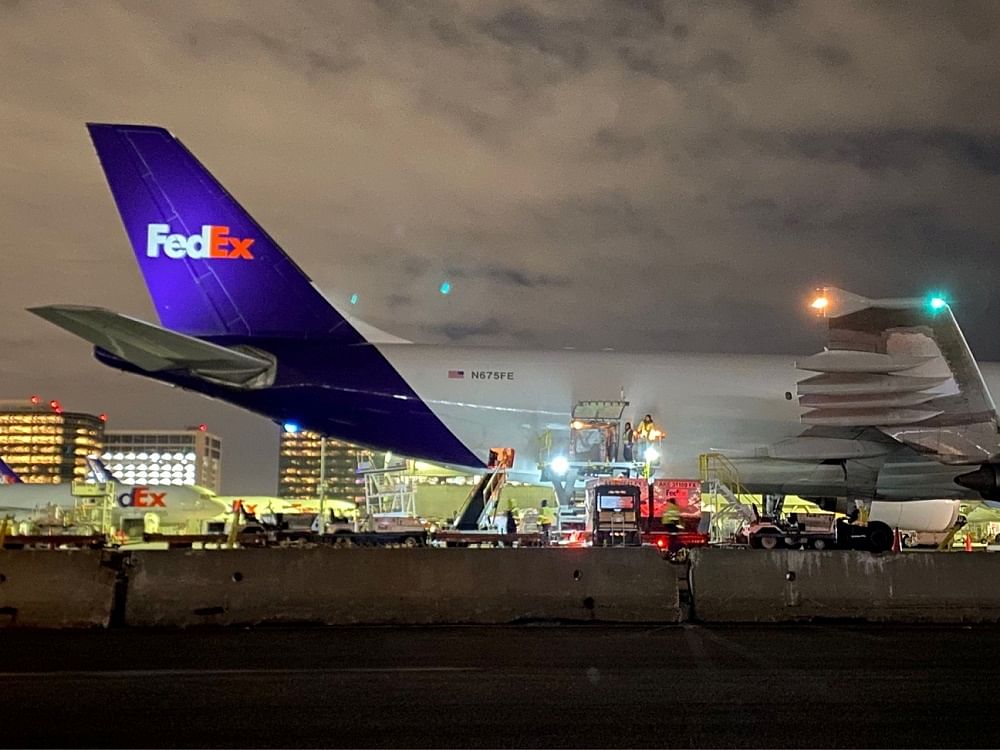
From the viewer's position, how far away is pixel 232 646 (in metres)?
8.90

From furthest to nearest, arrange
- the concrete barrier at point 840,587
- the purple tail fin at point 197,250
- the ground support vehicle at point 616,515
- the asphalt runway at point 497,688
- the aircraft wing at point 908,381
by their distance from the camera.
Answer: the purple tail fin at point 197,250 < the aircraft wing at point 908,381 < the ground support vehicle at point 616,515 < the concrete barrier at point 840,587 < the asphalt runway at point 497,688

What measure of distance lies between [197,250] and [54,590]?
34.1ft

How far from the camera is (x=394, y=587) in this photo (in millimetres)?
10508

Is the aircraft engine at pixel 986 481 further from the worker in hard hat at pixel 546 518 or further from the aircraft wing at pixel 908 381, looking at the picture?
the worker in hard hat at pixel 546 518

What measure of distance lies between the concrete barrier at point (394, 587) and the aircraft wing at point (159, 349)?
494cm

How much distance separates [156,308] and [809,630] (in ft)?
48.0

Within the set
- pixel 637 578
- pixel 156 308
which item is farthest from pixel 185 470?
pixel 637 578

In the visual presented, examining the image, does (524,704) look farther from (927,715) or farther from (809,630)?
(809,630)

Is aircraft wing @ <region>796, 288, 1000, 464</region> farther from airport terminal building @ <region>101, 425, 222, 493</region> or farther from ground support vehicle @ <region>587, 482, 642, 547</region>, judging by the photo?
airport terminal building @ <region>101, 425, 222, 493</region>

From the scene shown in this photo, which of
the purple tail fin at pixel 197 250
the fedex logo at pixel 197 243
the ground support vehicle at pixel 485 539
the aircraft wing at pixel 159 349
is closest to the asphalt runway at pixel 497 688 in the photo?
the aircraft wing at pixel 159 349

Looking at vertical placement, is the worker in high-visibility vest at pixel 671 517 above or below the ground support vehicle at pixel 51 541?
above

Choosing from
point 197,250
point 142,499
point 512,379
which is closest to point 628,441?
point 512,379

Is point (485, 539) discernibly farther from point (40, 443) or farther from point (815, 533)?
point (40, 443)

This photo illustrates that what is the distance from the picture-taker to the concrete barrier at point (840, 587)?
1080 cm
